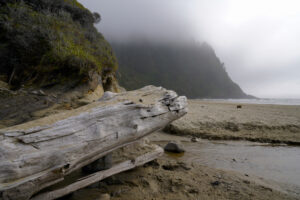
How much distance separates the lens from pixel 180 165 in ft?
12.3

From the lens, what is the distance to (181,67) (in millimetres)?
91625

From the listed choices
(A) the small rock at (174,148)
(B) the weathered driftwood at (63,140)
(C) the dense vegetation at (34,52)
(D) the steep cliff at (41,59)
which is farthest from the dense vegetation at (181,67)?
(B) the weathered driftwood at (63,140)

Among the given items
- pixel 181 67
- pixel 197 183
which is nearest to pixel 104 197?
pixel 197 183

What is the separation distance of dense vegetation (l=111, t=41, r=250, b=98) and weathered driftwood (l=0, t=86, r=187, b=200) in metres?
71.0

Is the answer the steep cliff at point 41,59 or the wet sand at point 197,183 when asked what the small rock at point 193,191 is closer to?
the wet sand at point 197,183

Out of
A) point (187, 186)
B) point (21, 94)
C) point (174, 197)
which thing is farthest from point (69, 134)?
point (21, 94)

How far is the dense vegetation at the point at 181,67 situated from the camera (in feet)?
260

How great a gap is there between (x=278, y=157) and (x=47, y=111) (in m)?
7.81

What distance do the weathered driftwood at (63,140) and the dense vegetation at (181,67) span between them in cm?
7098

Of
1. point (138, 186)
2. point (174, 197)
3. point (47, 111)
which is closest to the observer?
point (174, 197)

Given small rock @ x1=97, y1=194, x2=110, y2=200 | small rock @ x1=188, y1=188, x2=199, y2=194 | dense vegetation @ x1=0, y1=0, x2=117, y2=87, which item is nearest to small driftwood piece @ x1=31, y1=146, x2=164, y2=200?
small rock @ x1=97, y1=194, x2=110, y2=200

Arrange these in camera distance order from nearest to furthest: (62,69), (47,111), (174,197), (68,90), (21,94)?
(174,197), (47,111), (21,94), (68,90), (62,69)

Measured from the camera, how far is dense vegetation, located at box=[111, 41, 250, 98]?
Answer: 260 ft

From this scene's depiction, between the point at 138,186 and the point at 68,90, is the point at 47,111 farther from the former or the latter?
the point at 138,186
